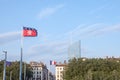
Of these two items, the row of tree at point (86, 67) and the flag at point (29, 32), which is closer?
the flag at point (29, 32)

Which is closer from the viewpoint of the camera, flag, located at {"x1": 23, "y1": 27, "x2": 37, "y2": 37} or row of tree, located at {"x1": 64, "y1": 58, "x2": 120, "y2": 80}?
flag, located at {"x1": 23, "y1": 27, "x2": 37, "y2": 37}

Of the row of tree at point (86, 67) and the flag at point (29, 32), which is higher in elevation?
the flag at point (29, 32)

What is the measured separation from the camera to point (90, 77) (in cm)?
11125

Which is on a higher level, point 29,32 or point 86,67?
point 29,32

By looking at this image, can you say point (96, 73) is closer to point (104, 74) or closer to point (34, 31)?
point (104, 74)

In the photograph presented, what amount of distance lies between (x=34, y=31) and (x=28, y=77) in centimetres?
10672

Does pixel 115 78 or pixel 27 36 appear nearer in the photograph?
pixel 27 36

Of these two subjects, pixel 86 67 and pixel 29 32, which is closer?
pixel 29 32

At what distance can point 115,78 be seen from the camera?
113312 mm

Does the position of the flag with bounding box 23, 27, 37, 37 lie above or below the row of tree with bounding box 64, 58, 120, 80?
above

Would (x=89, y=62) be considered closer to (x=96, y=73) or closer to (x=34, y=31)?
(x=96, y=73)

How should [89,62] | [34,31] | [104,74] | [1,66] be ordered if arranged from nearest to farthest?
1. [34,31]
2. [104,74]
3. [89,62]
4. [1,66]

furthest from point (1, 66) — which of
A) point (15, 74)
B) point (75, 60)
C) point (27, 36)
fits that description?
point (27, 36)

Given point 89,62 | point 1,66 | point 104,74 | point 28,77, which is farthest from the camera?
point 28,77
